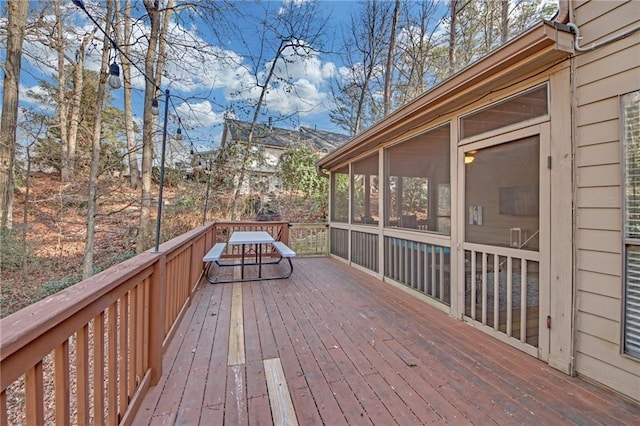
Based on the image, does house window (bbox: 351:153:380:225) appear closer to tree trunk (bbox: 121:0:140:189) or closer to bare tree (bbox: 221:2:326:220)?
tree trunk (bbox: 121:0:140:189)

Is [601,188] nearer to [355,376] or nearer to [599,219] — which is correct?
[599,219]

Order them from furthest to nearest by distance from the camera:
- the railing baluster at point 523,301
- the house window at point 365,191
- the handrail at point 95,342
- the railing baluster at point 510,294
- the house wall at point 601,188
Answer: the house window at point 365,191 < the railing baluster at point 510,294 < the railing baluster at point 523,301 < the house wall at point 601,188 < the handrail at point 95,342

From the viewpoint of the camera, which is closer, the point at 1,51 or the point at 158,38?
the point at 1,51

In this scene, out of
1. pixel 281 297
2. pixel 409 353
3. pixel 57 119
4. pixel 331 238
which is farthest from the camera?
pixel 57 119

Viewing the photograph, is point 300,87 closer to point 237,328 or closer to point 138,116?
point 138,116

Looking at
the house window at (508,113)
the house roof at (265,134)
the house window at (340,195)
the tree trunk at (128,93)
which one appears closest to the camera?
the house window at (508,113)

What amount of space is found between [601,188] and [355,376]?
209 cm

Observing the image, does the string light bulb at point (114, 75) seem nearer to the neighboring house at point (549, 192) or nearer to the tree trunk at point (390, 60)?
the neighboring house at point (549, 192)

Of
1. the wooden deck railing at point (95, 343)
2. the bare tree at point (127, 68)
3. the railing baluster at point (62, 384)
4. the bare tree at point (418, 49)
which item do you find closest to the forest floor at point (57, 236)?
the bare tree at point (127, 68)

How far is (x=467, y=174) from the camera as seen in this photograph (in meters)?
2.97

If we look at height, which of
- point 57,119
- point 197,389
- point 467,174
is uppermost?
point 57,119

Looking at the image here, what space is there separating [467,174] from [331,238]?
4332mm

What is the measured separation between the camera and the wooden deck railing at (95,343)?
0.79m

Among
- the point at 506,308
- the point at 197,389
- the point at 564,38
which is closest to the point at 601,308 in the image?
the point at 506,308
